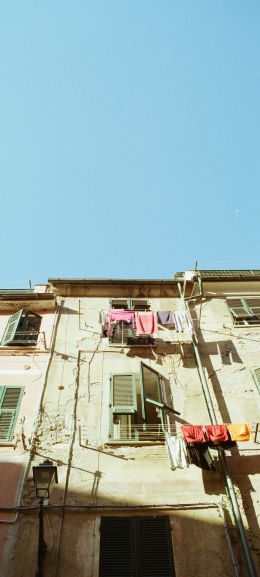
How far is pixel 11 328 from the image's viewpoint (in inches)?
480

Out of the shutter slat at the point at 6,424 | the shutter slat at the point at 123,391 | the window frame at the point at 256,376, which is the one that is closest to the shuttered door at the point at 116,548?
the shutter slat at the point at 123,391

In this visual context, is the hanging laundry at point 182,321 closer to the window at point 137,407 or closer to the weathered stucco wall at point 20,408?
the window at point 137,407

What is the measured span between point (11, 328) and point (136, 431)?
564 cm

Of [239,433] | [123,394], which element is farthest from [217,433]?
[123,394]

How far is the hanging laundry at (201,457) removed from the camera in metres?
7.90

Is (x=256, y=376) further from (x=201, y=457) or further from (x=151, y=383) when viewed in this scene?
(x=201, y=457)

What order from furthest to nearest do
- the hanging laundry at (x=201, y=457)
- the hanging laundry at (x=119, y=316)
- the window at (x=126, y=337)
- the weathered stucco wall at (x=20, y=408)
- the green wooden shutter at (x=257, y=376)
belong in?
1. the hanging laundry at (x=119, y=316)
2. the window at (x=126, y=337)
3. the green wooden shutter at (x=257, y=376)
4. the hanging laundry at (x=201, y=457)
5. the weathered stucco wall at (x=20, y=408)

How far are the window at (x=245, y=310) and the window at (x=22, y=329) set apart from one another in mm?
6860

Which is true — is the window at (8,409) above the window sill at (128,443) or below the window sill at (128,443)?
above

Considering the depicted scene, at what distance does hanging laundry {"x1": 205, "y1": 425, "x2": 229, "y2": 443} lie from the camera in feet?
24.9

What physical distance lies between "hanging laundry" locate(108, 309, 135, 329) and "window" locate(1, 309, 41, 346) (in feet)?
8.10

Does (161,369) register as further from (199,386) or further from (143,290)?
(143,290)

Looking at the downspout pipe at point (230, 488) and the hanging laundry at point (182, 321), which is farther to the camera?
the hanging laundry at point (182, 321)

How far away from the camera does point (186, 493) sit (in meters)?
7.74
